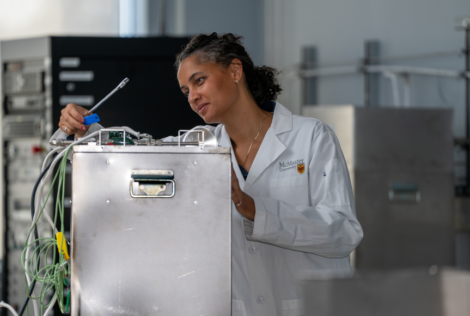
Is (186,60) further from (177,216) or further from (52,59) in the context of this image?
(52,59)

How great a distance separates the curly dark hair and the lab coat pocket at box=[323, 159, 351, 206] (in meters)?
0.34

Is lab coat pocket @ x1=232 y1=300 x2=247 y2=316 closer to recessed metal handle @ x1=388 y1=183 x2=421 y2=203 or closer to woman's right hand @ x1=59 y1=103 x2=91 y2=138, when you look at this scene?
woman's right hand @ x1=59 y1=103 x2=91 y2=138

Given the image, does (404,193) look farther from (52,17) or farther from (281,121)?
(52,17)

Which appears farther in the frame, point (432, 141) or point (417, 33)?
point (417, 33)

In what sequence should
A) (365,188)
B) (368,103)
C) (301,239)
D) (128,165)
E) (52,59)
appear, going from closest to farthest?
(128,165) → (301,239) → (52,59) → (365,188) → (368,103)

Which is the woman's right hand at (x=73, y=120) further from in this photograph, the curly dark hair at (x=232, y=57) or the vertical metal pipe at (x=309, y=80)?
the vertical metal pipe at (x=309, y=80)

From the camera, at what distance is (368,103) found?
126 inches

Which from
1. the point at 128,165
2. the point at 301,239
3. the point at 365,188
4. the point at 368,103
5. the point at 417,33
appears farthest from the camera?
the point at 368,103

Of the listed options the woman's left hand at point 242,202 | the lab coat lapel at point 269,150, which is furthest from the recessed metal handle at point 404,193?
the woman's left hand at point 242,202

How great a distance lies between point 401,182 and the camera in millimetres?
2604

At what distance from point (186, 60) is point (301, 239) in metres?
0.51

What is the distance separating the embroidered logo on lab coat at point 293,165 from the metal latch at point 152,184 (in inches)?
19.1

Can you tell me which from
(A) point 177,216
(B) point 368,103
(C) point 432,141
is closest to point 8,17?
(B) point 368,103

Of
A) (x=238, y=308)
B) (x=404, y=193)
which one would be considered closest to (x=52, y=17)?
(x=404, y=193)
